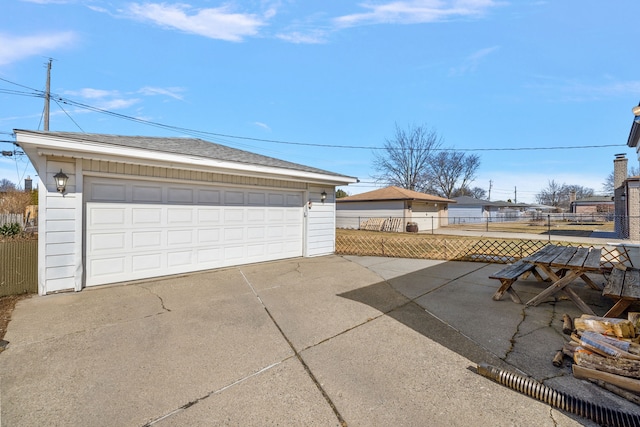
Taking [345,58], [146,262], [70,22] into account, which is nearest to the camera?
[146,262]

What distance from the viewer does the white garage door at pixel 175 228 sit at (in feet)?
18.0

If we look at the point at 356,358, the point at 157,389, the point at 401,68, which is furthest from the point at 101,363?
the point at 401,68

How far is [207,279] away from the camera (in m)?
6.08

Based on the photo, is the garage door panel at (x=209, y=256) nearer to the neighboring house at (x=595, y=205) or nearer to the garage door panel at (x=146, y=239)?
the garage door panel at (x=146, y=239)

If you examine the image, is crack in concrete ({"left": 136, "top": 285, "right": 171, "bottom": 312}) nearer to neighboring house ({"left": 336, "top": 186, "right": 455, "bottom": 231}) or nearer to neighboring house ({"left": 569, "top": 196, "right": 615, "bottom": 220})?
neighboring house ({"left": 336, "top": 186, "right": 455, "bottom": 231})

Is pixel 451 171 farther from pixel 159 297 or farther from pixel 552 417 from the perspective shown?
pixel 552 417

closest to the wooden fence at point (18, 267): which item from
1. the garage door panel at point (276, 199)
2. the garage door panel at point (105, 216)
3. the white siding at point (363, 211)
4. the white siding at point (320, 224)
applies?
the garage door panel at point (105, 216)

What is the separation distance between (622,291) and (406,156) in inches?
1270

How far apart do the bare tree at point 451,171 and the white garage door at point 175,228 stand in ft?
111

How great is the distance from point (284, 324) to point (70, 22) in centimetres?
969

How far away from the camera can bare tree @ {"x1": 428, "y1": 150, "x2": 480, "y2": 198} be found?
3803cm

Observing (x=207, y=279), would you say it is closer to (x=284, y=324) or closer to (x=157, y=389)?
(x=284, y=324)

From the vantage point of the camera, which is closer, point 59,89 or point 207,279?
point 207,279

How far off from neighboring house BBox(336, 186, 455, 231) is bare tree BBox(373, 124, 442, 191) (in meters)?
8.51
